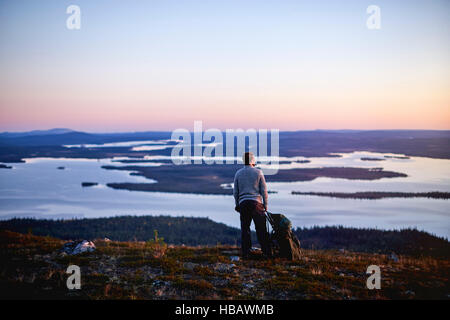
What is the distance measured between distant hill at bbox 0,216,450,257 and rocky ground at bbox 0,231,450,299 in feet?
86.0

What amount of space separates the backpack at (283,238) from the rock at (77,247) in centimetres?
547

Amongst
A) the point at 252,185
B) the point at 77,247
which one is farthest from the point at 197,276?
the point at 77,247

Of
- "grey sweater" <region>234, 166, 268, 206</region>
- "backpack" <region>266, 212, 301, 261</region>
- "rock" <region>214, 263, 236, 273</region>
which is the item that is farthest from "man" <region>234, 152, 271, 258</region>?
"rock" <region>214, 263, 236, 273</region>

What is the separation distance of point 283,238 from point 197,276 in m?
2.77

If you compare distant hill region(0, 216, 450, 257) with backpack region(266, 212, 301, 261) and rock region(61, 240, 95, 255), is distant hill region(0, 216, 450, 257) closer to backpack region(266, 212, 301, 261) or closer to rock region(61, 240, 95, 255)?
rock region(61, 240, 95, 255)

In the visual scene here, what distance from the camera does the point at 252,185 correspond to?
9086 millimetres

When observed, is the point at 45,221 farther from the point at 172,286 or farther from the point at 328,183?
the point at 328,183

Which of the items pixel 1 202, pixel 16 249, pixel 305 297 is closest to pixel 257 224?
pixel 305 297

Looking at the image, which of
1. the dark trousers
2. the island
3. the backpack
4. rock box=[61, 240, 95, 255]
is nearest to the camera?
the dark trousers

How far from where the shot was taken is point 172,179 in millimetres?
96812

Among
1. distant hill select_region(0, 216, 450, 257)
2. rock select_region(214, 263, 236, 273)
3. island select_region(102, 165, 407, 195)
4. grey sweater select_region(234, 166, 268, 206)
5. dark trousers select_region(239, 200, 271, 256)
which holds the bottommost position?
distant hill select_region(0, 216, 450, 257)

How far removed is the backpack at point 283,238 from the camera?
941 cm

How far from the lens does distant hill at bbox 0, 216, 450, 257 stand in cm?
3734
